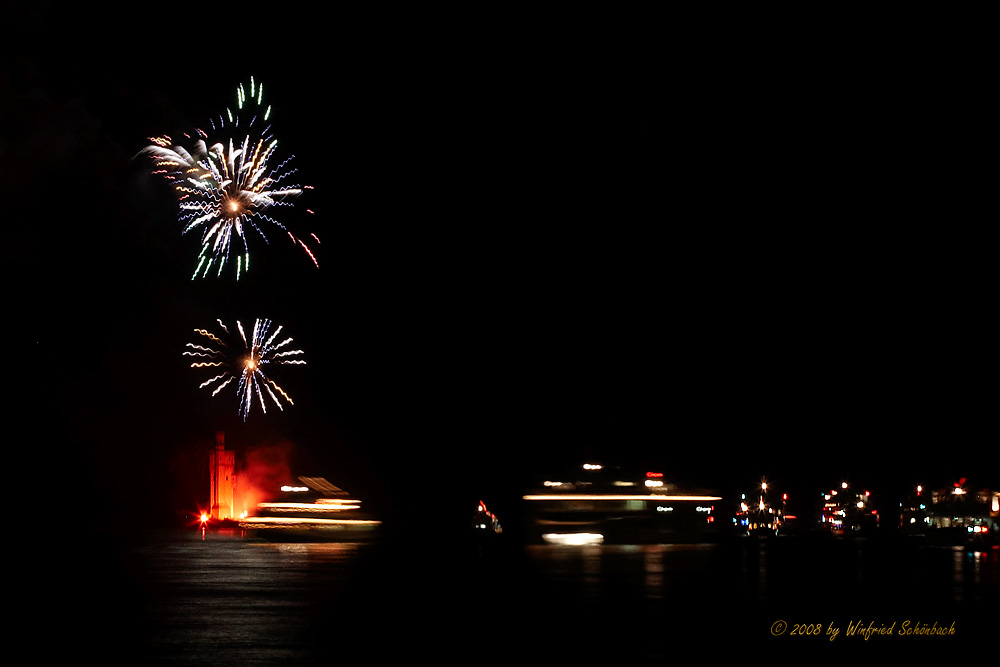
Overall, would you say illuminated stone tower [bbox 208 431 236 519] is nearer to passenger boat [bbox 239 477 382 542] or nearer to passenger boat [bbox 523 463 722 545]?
passenger boat [bbox 239 477 382 542]

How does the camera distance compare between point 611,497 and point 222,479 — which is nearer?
point 611,497

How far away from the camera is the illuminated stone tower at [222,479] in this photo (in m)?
70.4

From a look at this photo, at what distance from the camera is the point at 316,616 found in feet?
47.5

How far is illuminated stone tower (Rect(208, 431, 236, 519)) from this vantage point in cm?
7044

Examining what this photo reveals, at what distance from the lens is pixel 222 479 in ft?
232

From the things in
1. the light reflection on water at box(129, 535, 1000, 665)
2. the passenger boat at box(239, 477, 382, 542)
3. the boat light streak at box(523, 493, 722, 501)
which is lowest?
the passenger boat at box(239, 477, 382, 542)

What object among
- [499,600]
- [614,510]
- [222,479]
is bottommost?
[222,479]

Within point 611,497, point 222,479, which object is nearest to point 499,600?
point 611,497

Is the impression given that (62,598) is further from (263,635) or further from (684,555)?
(684,555)

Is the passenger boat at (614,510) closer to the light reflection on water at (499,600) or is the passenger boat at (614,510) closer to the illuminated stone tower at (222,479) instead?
the light reflection on water at (499,600)

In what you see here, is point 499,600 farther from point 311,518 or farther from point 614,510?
point 614,510

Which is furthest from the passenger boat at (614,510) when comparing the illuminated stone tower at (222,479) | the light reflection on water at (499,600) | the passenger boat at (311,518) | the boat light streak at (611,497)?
the illuminated stone tower at (222,479)

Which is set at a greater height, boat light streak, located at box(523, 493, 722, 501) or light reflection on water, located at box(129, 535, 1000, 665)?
light reflection on water, located at box(129, 535, 1000, 665)

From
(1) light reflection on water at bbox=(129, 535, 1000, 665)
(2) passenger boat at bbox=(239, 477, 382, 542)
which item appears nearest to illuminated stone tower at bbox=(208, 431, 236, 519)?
(2) passenger boat at bbox=(239, 477, 382, 542)
